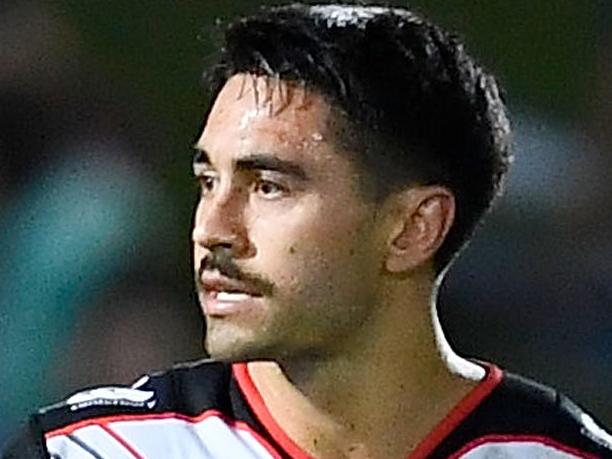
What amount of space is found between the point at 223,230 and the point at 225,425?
0.16 m

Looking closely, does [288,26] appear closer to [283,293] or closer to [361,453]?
[283,293]

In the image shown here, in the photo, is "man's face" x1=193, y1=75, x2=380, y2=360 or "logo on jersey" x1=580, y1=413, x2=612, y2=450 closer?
"man's face" x1=193, y1=75, x2=380, y2=360

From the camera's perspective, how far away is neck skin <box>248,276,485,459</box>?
930 millimetres

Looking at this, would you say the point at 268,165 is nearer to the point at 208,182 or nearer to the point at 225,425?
the point at 208,182

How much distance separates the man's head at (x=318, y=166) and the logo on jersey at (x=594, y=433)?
187 millimetres

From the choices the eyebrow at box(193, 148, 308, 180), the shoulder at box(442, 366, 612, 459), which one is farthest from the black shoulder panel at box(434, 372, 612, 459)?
the eyebrow at box(193, 148, 308, 180)

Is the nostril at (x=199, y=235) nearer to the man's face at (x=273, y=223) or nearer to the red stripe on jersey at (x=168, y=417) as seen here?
the man's face at (x=273, y=223)

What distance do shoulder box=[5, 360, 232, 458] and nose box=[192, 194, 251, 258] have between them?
13 centimetres

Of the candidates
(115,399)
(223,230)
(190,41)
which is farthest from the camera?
(190,41)

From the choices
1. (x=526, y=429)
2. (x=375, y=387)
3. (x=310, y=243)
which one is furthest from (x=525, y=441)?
(x=310, y=243)

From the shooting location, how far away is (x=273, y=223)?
0.88 m

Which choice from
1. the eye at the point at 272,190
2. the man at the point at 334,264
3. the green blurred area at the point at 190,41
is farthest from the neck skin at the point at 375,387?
the green blurred area at the point at 190,41

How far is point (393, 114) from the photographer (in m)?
0.90

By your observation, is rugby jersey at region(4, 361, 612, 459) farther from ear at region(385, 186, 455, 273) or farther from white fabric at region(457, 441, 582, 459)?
ear at region(385, 186, 455, 273)
